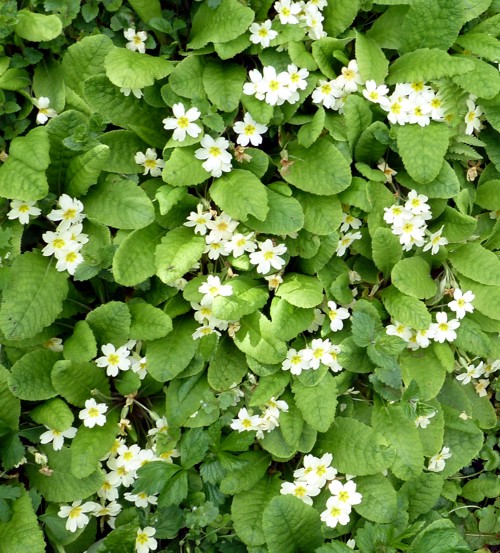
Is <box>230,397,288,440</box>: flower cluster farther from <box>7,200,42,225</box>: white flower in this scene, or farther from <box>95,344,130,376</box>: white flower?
<box>7,200,42,225</box>: white flower

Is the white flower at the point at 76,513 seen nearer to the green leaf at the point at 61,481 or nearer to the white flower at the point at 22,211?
the green leaf at the point at 61,481

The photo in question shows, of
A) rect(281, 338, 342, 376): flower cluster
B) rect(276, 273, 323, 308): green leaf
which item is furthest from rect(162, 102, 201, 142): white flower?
rect(281, 338, 342, 376): flower cluster

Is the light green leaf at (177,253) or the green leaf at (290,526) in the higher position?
the light green leaf at (177,253)

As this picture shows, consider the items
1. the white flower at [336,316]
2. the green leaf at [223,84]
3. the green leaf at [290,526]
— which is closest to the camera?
the green leaf at [290,526]

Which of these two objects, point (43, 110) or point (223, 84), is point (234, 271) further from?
point (43, 110)

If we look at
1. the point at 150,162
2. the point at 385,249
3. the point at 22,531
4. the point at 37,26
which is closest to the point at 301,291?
the point at 385,249

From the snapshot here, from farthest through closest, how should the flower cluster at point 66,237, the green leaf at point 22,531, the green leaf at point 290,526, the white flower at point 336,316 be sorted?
the white flower at point 336,316 → the flower cluster at point 66,237 → the green leaf at point 290,526 → the green leaf at point 22,531

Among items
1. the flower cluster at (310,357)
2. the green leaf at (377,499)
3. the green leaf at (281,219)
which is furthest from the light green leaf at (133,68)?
the green leaf at (377,499)
